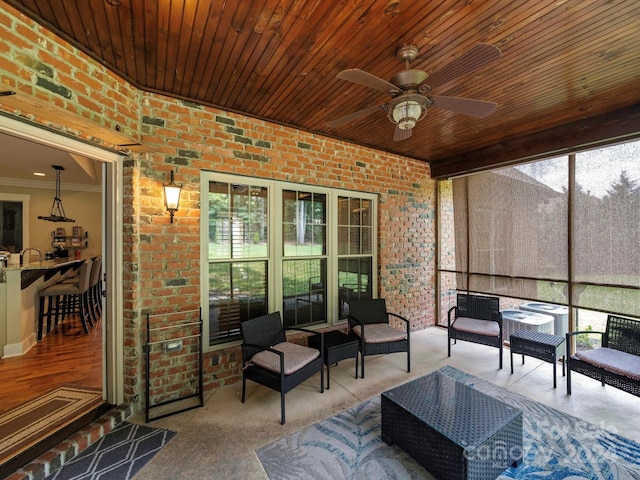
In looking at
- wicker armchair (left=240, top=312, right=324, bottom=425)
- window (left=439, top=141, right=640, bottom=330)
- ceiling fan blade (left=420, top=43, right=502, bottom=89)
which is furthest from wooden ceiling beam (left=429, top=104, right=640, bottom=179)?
wicker armchair (left=240, top=312, right=324, bottom=425)

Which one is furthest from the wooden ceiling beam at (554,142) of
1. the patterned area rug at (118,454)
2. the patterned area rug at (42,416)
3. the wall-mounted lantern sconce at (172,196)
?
the patterned area rug at (42,416)

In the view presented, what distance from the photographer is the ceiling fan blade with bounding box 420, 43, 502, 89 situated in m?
1.51

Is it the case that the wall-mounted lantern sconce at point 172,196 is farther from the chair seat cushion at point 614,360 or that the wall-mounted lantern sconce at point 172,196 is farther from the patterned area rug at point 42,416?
the chair seat cushion at point 614,360

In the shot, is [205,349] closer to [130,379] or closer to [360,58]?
[130,379]

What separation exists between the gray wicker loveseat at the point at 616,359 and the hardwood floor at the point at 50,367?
483 centimetres

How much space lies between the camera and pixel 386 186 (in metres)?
4.56

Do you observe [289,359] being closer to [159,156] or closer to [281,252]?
[281,252]

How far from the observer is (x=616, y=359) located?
8.74 ft

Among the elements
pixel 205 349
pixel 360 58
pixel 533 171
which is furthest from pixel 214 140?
pixel 533 171

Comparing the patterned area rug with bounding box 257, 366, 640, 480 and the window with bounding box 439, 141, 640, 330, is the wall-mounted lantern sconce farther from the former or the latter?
the window with bounding box 439, 141, 640, 330

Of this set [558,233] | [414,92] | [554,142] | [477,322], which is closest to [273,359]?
[414,92]

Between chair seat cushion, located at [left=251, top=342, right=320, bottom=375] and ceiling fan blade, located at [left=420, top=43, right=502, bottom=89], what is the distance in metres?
2.60

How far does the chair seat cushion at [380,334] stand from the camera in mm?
3314

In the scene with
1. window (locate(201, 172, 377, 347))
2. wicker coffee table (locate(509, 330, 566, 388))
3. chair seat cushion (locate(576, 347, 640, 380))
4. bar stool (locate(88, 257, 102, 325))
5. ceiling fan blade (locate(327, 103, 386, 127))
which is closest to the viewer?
ceiling fan blade (locate(327, 103, 386, 127))
